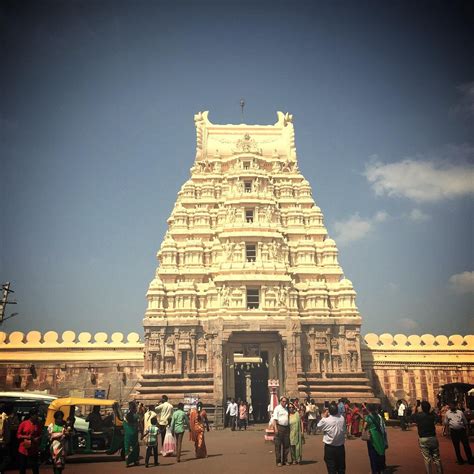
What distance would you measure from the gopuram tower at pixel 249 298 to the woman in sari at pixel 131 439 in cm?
1414

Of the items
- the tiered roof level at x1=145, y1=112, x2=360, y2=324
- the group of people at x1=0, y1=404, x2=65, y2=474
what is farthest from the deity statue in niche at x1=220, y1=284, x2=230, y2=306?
the group of people at x1=0, y1=404, x2=65, y2=474

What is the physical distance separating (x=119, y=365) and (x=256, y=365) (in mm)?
10341

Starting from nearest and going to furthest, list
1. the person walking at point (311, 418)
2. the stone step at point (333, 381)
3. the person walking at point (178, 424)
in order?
1. the person walking at point (178, 424)
2. the person walking at point (311, 418)
3. the stone step at point (333, 381)

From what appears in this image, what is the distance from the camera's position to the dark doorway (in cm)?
3356

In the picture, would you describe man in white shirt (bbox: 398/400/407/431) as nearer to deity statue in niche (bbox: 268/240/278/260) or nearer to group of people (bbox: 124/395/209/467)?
deity statue in niche (bbox: 268/240/278/260)

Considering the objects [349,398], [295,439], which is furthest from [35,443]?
[349,398]

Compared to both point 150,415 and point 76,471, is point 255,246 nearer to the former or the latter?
point 150,415

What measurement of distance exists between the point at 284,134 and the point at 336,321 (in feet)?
58.0

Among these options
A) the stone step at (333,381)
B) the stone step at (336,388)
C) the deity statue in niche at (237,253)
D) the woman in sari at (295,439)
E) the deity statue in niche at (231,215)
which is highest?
the deity statue in niche at (231,215)

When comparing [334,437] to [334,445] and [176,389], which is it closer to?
[334,445]

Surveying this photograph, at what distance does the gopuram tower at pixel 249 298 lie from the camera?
101 ft

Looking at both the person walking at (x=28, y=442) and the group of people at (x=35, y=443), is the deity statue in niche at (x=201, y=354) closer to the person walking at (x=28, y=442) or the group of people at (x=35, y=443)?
the group of people at (x=35, y=443)

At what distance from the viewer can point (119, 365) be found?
3397 centimetres

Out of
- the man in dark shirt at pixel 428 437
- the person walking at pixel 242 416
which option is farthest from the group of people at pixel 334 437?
the person walking at pixel 242 416
